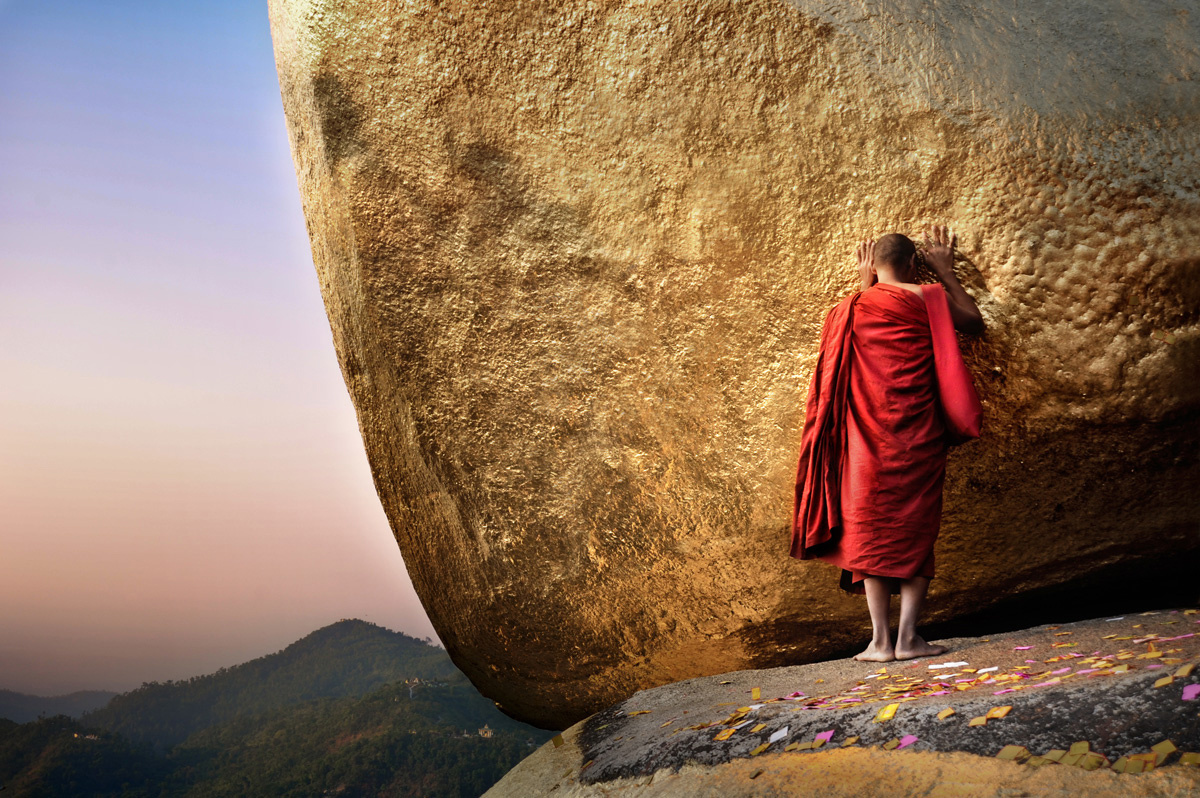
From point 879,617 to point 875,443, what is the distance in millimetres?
665

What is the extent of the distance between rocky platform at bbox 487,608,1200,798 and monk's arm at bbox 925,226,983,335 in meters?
1.25

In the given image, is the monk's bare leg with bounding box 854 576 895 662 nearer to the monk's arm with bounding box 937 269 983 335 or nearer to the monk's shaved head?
the monk's arm with bounding box 937 269 983 335

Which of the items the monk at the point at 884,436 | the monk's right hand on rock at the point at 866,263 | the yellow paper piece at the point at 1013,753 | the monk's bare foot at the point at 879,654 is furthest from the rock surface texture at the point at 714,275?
the yellow paper piece at the point at 1013,753

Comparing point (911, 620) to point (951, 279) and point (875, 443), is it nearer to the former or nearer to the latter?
point (875, 443)

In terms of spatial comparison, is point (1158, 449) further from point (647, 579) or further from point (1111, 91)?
point (647, 579)

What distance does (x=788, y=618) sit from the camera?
3.56m

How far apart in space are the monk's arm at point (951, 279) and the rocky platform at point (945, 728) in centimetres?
125

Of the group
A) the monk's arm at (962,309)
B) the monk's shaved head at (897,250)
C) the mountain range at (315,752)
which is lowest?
the mountain range at (315,752)

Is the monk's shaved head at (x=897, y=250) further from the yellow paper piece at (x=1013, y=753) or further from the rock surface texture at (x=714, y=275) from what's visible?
the yellow paper piece at (x=1013, y=753)

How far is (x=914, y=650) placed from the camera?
9.66ft

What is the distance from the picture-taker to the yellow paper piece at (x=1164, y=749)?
1.69m

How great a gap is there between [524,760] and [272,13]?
430 cm

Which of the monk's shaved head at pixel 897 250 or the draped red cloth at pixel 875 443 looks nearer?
the draped red cloth at pixel 875 443

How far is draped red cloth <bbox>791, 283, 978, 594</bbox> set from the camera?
9.43 feet
